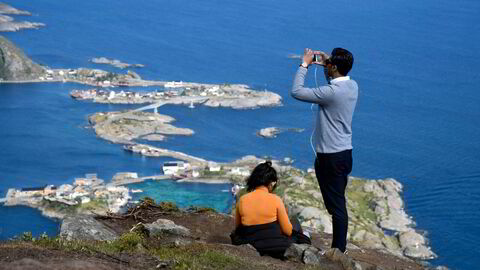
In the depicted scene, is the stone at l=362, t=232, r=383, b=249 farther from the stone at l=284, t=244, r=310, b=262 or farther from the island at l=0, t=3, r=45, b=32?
the island at l=0, t=3, r=45, b=32

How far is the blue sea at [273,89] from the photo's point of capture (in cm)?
3597

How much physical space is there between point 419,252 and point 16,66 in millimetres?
42535

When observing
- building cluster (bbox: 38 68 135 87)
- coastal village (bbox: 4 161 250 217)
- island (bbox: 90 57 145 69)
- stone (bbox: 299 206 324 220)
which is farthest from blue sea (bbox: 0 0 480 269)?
stone (bbox: 299 206 324 220)

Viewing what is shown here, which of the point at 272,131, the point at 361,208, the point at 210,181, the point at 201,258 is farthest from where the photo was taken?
the point at 272,131

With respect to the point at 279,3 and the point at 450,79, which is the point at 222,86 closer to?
the point at 450,79

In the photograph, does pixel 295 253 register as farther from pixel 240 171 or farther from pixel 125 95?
pixel 125 95

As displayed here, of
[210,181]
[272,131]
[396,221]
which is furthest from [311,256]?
[272,131]

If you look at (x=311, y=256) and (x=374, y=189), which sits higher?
(x=311, y=256)

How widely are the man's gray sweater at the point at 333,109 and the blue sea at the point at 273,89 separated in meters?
23.0

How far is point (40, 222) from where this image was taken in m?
32.0

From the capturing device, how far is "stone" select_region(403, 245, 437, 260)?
2605 cm

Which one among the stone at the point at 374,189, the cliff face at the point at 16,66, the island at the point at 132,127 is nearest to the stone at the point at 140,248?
the stone at the point at 374,189

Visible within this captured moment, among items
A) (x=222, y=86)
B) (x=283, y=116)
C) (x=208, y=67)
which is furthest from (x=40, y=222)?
(x=208, y=67)

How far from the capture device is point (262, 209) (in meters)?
4.58
